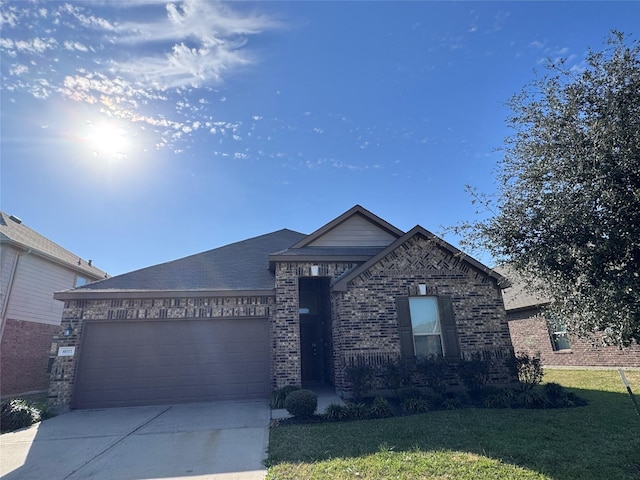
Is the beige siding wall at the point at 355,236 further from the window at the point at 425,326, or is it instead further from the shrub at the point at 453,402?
the shrub at the point at 453,402

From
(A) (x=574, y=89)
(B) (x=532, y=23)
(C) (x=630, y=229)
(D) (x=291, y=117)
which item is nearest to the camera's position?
(C) (x=630, y=229)

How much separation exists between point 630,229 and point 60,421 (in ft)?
38.1

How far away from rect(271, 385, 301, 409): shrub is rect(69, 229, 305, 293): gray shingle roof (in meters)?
2.91

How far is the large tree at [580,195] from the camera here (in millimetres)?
5008

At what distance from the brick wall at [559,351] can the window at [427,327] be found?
3.74 m

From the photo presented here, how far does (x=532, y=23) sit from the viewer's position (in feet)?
24.5

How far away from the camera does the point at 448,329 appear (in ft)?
32.2

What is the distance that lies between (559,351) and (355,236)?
36.0 ft

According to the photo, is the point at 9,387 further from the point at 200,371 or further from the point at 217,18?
the point at 217,18

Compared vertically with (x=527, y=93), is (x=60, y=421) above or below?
below

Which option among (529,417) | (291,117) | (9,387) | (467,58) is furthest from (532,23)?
(9,387)

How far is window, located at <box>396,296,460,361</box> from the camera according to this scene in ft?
31.5

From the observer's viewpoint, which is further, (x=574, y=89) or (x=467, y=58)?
(x=467, y=58)

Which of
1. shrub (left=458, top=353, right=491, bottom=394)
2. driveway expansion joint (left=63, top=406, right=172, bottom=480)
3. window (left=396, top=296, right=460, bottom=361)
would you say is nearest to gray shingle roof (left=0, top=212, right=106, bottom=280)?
driveway expansion joint (left=63, top=406, right=172, bottom=480)
